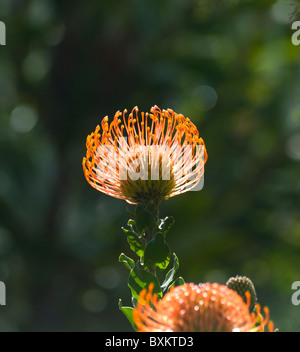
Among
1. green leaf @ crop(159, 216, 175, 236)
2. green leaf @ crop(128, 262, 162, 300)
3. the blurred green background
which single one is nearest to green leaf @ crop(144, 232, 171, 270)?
green leaf @ crop(128, 262, 162, 300)

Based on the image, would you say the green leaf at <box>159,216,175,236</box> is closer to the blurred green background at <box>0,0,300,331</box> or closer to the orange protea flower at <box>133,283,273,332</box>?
the orange protea flower at <box>133,283,273,332</box>

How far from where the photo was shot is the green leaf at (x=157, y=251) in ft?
5.61

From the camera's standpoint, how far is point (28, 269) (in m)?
11.5

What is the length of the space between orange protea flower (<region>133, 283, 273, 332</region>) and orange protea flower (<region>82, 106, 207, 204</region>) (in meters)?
0.48

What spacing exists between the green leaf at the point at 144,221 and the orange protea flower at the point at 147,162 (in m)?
0.11

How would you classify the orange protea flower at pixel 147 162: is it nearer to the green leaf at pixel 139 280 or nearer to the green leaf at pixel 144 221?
the green leaf at pixel 144 221

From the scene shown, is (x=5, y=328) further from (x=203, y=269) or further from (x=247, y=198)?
(x=247, y=198)

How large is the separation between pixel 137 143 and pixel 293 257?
909 centimetres

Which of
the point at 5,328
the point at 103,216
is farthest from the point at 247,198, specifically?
the point at 5,328

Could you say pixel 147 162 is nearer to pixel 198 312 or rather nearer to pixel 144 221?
pixel 144 221

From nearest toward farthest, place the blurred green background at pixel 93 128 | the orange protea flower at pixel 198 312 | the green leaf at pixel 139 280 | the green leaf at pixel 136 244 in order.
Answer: the orange protea flower at pixel 198 312 < the green leaf at pixel 139 280 < the green leaf at pixel 136 244 < the blurred green background at pixel 93 128

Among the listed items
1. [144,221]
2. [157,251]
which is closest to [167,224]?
[144,221]

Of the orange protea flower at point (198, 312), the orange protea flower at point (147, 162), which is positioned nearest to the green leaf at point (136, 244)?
the orange protea flower at point (147, 162)

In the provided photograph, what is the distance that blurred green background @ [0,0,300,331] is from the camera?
439 inches
